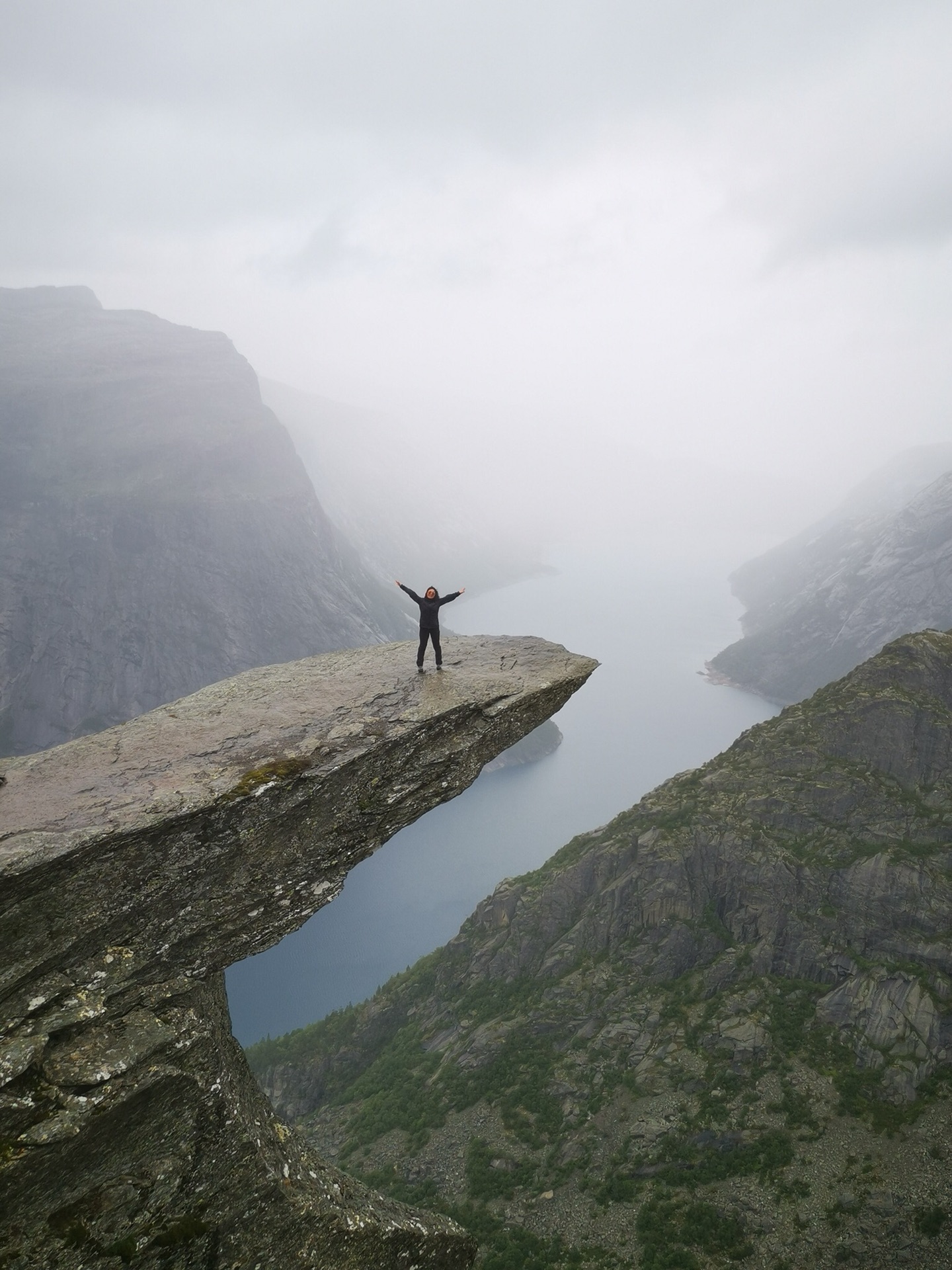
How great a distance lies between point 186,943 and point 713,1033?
32.8 meters

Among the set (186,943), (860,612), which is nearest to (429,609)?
(186,943)

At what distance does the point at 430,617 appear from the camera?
18.4 metres

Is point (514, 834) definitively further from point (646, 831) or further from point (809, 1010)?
point (809, 1010)

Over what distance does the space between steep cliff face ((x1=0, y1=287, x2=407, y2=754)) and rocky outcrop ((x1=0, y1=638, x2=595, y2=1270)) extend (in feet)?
358

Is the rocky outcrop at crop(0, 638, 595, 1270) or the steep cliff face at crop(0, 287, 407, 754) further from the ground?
the steep cliff face at crop(0, 287, 407, 754)

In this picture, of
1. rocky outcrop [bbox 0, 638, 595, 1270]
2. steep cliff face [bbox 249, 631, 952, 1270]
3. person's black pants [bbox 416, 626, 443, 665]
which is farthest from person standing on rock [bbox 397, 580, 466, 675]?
steep cliff face [bbox 249, 631, 952, 1270]

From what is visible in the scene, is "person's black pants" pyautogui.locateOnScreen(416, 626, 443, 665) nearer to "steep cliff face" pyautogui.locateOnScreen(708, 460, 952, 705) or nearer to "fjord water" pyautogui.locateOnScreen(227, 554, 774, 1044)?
"fjord water" pyautogui.locateOnScreen(227, 554, 774, 1044)

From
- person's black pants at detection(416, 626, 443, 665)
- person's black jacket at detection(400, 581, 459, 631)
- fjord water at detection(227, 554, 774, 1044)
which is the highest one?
person's black jacket at detection(400, 581, 459, 631)

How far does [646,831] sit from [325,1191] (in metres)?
35.9

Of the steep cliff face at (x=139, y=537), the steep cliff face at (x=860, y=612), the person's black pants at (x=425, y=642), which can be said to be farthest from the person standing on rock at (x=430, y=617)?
the steep cliff face at (x=860, y=612)

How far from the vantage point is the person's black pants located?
19.1 m

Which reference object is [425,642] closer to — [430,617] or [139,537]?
[430,617]

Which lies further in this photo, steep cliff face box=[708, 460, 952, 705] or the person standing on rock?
steep cliff face box=[708, 460, 952, 705]

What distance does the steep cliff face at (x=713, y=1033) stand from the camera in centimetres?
2797
